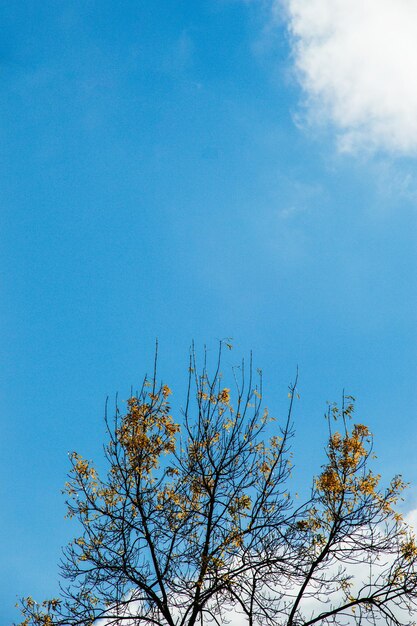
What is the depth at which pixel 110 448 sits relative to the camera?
10938mm

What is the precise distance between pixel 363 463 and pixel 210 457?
4.03 meters

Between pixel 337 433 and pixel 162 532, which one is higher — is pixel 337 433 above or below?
above

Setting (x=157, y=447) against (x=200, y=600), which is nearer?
(x=200, y=600)

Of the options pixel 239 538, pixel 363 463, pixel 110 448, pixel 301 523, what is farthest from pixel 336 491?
pixel 110 448

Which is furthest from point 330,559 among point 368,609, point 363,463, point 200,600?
point 200,600

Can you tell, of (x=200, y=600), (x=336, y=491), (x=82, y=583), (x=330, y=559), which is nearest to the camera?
(x=200, y=600)

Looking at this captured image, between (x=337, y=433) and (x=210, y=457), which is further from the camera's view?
(x=337, y=433)

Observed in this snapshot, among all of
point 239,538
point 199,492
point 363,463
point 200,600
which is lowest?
point 200,600

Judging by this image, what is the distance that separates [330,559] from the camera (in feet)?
38.8

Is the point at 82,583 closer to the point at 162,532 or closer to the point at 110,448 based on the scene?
the point at 162,532

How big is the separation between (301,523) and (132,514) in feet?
10.7

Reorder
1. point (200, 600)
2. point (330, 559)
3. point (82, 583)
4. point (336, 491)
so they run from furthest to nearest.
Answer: point (336, 491)
point (330, 559)
point (82, 583)
point (200, 600)

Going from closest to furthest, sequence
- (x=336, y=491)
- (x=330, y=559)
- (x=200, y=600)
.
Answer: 1. (x=200, y=600)
2. (x=330, y=559)
3. (x=336, y=491)

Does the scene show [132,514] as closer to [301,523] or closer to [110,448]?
[110,448]
